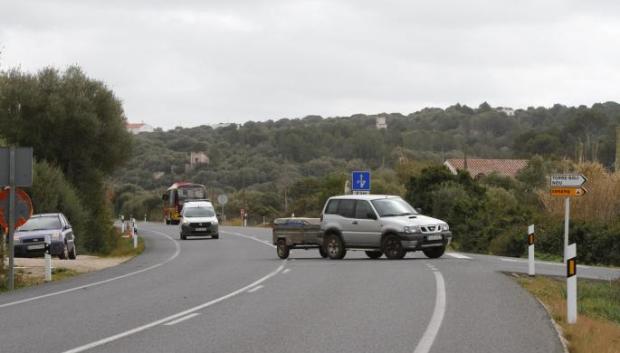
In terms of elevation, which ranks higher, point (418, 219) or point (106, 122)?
point (106, 122)

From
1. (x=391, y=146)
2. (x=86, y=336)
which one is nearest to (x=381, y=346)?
(x=86, y=336)

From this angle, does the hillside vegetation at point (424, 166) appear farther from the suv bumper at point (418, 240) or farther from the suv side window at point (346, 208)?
the suv side window at point (346, 208)

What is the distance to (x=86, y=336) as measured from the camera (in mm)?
12320

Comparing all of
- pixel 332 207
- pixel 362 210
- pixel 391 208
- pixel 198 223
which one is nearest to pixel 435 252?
pixel 391 208

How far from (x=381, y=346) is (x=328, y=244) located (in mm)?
18361

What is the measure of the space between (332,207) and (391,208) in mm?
1774

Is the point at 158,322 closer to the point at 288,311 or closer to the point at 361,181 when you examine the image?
the point at 288,311

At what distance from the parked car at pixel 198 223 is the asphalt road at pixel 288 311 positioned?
81.9 feet

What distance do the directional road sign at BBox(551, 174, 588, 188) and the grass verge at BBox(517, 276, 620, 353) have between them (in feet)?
14.9

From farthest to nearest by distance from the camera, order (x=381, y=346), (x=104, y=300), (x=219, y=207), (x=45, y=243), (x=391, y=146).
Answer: (x=391, y=146) < (x=219, y=207) < (x=45, y=243) < (x=104, y=300) < (x=381, y=346)

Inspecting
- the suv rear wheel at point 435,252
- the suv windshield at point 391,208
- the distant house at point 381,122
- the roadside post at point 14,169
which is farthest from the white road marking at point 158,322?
the distant house at point 381,122

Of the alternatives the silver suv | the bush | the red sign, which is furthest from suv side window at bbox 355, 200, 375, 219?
the bush

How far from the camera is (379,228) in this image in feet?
91.6

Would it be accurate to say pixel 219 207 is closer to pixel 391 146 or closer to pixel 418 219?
pixel 391 146
